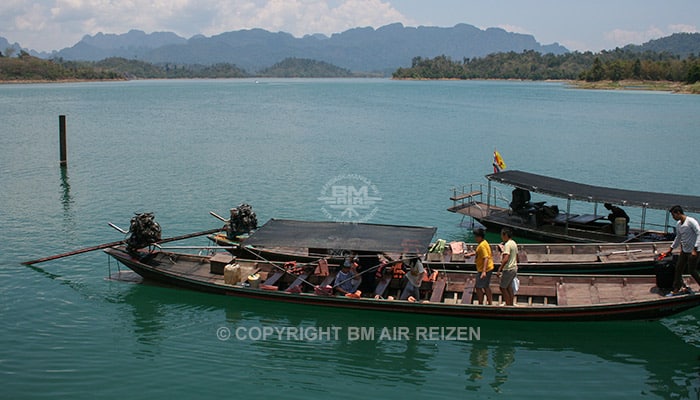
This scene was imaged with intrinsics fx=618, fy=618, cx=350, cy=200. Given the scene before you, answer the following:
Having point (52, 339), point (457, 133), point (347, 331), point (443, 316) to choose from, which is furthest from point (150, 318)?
point (457, 133)

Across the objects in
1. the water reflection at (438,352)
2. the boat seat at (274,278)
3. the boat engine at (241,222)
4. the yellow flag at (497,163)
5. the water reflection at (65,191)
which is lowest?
the water reflection at (438,352)

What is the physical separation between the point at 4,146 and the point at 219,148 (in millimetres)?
15201

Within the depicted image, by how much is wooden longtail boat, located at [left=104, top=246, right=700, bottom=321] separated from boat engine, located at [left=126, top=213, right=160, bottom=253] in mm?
303

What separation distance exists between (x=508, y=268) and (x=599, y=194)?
7.71 meters

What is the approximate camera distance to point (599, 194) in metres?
19.7

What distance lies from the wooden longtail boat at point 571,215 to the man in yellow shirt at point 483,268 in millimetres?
6461

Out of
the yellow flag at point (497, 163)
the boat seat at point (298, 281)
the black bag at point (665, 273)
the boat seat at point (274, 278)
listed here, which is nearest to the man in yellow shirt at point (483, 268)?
the black bag at point (665, 273)

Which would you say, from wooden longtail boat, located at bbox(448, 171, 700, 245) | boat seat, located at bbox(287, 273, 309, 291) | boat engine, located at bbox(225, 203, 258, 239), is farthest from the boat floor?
wooden longtail boat, located at bbox(448, 171, 700, 245)

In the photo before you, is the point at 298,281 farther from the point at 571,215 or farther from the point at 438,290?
the point at 571,215

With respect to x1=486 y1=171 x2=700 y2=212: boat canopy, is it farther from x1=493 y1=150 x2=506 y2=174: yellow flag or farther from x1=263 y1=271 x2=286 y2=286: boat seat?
x1=263 y1=271 x2=286 y2=286: boat seat

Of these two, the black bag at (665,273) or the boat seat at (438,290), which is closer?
the black bag at (665,273)

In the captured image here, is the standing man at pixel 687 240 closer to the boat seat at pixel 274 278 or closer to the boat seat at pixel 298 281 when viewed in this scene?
the boat seat at pixel 298 281

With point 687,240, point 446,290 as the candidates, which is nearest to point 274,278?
point 446,290

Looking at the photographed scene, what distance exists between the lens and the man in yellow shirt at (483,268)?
13.6 m
